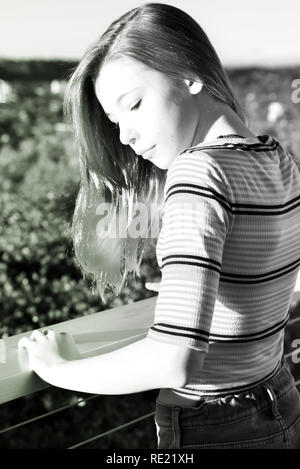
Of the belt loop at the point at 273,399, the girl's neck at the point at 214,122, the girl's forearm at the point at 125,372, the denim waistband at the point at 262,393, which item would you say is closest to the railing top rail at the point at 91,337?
the girl's forearm at the point at 125,372

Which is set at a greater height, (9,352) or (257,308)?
(257,308)

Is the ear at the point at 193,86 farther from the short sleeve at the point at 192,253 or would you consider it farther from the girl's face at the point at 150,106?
the short sleeve at the point at 192,253

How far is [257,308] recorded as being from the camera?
134 cm

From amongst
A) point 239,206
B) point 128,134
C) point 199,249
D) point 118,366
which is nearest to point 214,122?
point 128,134

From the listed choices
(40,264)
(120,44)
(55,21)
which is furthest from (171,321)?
(55,21)

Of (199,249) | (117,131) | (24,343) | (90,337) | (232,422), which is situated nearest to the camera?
(199,249)

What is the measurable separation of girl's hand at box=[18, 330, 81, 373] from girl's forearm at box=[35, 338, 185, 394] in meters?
0.04

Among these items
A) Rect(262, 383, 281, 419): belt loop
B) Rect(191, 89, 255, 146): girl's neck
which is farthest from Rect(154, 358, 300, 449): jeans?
Rect(191, 89, 255, 146): girl's neck

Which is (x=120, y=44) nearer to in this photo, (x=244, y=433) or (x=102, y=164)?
(x=102, y=164)

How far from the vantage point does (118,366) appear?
124 centimetres

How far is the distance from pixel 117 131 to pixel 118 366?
713mm

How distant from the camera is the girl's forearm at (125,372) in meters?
1.16

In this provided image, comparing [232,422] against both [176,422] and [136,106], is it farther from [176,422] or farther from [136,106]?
[136,106]
